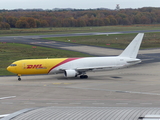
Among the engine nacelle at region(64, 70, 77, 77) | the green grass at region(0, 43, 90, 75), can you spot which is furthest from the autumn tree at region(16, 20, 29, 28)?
the engine nacelle at region(64, 70, 77, 77)

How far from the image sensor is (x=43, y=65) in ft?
166

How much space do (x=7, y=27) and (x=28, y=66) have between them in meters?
123

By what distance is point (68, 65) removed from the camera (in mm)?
51812

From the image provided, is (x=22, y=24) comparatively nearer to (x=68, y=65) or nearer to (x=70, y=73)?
(x=68, y=65)

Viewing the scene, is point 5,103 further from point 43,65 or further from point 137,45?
point 137,45

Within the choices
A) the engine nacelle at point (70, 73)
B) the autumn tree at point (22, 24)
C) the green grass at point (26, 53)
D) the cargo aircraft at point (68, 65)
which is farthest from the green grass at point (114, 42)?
the autumn tree at point (22, 24)

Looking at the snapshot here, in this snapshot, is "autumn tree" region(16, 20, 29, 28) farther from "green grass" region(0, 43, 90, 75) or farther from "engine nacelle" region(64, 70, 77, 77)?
"engine nacelle" region(64, 70, 77, 77)

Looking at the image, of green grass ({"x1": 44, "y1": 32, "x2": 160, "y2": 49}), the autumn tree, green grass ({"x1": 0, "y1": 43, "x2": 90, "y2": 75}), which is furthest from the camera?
the autumn tree

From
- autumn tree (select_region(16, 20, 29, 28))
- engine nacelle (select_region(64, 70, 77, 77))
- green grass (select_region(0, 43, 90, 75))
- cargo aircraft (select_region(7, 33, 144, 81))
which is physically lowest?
engine nacelle (select_region(64, 70, 77, 77))

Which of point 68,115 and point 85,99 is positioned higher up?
point 68,115

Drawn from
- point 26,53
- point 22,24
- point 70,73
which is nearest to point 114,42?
point 26,53

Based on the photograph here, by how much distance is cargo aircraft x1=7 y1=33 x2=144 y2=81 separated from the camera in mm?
50438

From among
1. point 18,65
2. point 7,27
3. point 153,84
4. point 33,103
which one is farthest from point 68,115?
point 7,27

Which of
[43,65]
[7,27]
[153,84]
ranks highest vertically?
[7,27]
